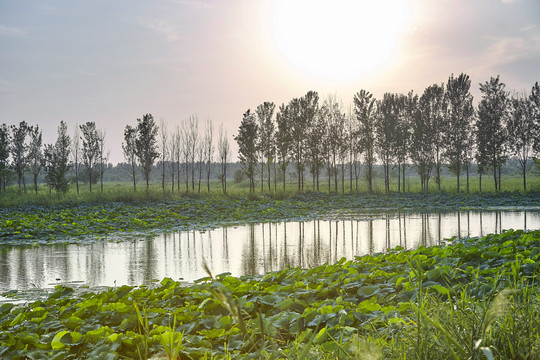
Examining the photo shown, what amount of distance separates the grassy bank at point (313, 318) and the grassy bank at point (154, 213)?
33.4 feet

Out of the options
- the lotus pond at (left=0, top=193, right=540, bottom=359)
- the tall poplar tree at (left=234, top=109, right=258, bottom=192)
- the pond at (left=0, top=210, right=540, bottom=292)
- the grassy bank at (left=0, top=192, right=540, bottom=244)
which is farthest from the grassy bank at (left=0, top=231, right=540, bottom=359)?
the tall poplar tree at (left=234, top=109, right=258, bottom=192)

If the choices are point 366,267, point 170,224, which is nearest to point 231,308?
point 366,267

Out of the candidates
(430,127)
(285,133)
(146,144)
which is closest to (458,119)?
(430,127)

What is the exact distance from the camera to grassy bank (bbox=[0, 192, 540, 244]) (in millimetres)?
15594

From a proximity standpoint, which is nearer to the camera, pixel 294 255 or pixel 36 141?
pixel 294 255

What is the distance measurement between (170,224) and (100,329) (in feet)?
49.2

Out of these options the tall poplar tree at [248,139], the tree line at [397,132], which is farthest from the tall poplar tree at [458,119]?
the tall poplar tree at [248,139]

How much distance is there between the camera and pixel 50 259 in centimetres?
1053

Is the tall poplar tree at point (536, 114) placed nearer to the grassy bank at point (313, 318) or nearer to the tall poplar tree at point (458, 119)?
the tall poplar tree at point (458, 119)

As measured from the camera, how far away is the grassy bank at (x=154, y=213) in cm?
1559

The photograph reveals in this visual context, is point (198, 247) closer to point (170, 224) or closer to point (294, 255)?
point (294, 255)

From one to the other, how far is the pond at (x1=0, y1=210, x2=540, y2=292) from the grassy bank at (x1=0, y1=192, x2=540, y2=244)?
7.09 ft

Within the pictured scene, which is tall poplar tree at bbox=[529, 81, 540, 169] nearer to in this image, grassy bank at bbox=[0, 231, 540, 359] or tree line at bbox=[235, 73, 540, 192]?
tree line at bbox=[235, 73, 540, 192]

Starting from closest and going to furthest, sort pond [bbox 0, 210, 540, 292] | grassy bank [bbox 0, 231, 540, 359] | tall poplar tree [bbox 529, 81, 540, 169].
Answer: grassy bank [bbox 0, 231, 540, 359]
pond [bbox 0, 210, 540, 292]
tall poplar tree [bbox 529, 81, 540, 169]
